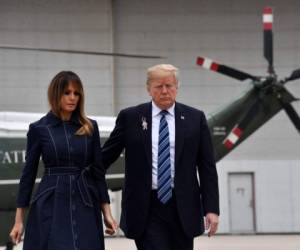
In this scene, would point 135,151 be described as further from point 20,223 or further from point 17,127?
point 17,127

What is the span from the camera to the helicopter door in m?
20.9

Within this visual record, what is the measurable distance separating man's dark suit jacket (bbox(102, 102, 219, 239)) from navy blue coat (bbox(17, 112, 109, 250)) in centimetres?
19

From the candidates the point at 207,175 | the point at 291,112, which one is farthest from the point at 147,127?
the point at 291,112

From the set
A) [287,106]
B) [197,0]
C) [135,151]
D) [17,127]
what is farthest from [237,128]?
[135,151]

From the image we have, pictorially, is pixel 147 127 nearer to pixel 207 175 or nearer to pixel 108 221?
pixel 207 175

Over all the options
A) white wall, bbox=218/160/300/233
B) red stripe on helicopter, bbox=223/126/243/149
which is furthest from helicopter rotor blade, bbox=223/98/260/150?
white wall, bbox=218/160/300/233

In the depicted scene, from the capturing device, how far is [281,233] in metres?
20.9

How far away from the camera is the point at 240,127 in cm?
1548

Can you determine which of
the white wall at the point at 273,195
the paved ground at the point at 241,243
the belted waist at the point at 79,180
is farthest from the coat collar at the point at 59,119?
Answer: the white wall at the point at 273,195

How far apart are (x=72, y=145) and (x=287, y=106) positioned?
11.5 metres

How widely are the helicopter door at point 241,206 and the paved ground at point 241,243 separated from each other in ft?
2.30

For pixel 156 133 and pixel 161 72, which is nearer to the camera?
pixel 161 72

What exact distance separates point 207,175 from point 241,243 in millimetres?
13081

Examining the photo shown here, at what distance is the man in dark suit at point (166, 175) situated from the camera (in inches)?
186
